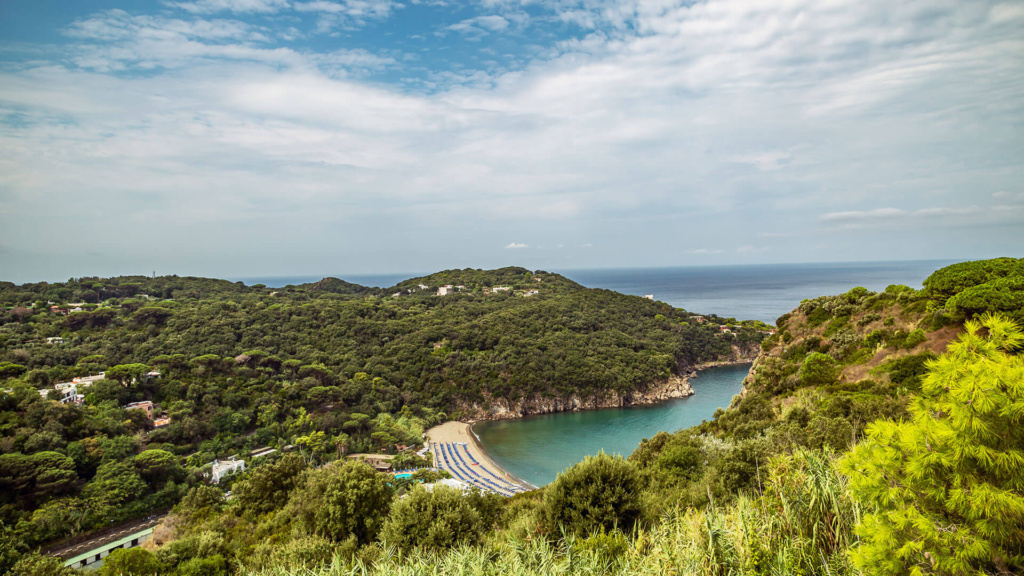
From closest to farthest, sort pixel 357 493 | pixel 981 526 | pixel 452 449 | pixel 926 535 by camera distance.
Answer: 1. pixel 981 526
2. pixel 926 535
3. pixel 357 493
4. pixel 452 449

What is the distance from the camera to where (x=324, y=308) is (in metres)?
51.4

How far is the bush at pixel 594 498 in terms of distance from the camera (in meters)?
7.68

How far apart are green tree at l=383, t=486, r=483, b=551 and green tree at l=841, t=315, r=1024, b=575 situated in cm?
679

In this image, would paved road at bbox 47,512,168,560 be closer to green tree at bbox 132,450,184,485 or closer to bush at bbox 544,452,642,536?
green tree at bbox 132,450,184,485

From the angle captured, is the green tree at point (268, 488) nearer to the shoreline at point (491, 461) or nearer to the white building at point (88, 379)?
the shoreline at point (491, 461)

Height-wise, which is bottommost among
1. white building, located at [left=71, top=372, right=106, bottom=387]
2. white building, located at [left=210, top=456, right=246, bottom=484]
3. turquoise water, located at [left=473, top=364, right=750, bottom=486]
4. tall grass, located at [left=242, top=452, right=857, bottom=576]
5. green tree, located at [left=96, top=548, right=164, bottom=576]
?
turquoise water, located at [left=473, top=364, right=750, bottom=486]

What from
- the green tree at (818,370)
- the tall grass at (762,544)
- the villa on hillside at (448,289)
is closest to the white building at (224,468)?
the tall grass at (762,544)

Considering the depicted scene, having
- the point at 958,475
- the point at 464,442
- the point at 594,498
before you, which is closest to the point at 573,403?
the point at 464,442

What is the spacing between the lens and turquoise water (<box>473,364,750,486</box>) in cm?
2867

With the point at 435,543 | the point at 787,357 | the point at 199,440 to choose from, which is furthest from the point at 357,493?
the point at 199,440

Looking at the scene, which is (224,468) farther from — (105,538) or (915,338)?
(915,338)

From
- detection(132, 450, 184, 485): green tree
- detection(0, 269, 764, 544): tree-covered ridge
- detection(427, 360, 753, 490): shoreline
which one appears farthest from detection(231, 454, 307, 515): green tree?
detection(427, 360, 753, 490): shoreline

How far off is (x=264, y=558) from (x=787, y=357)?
22999mm

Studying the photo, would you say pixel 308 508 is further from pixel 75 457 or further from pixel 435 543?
pixel 75 457
